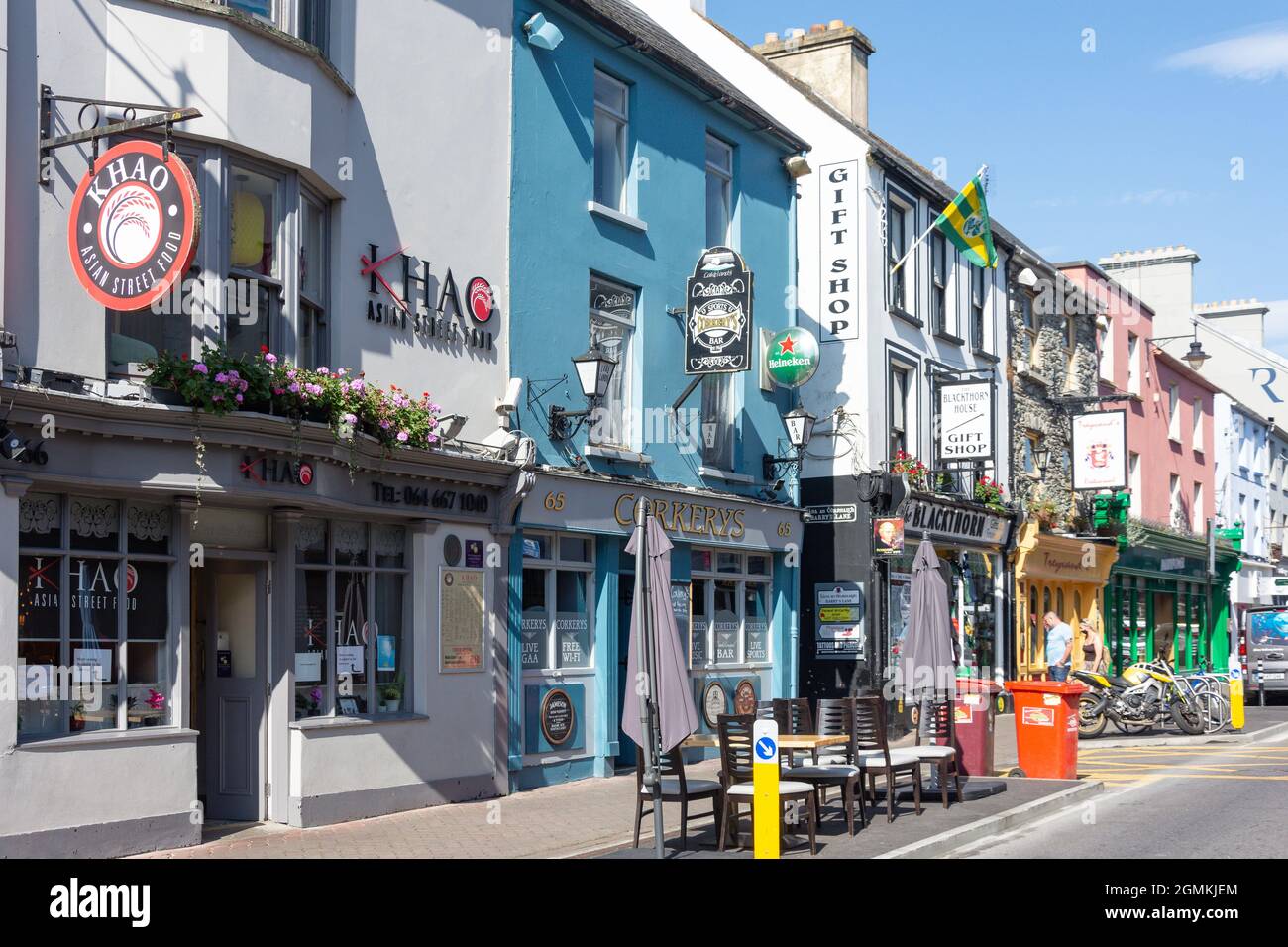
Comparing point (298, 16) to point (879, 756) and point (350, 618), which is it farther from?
point (879, 756)

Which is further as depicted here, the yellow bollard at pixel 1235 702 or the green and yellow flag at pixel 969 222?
the green and yellow flag at pixel 969 222

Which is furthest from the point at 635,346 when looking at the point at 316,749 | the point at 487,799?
the point at 316,749

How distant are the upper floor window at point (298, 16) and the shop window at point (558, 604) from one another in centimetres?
559

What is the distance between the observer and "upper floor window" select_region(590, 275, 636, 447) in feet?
55.3

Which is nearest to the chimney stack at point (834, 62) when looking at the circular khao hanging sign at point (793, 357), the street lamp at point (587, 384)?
the circular khao hanging sign at point (793, 357)

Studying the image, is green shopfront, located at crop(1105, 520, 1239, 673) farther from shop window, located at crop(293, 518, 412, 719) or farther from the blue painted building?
shop window, located at crop(293, 518, 412, 719)

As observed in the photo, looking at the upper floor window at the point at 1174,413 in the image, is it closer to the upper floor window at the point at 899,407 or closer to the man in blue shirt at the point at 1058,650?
the man in blue shirt at the point at 1058,650

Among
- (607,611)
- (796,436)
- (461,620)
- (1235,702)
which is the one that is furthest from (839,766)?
(1235,702)

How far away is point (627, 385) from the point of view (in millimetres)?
17406

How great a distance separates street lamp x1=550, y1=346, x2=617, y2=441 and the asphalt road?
21.0ft

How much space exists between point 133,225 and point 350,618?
4483 millimetres

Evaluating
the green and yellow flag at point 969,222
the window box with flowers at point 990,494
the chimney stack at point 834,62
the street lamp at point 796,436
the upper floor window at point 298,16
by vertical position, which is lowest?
the window box with flowers at point 990,494

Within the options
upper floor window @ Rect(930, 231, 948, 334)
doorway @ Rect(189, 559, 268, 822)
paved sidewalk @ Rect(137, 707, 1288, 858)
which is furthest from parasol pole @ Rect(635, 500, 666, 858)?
upper floor window @ Rect(930, 231, 948, 334)

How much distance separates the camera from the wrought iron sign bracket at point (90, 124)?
10336 millimetres
